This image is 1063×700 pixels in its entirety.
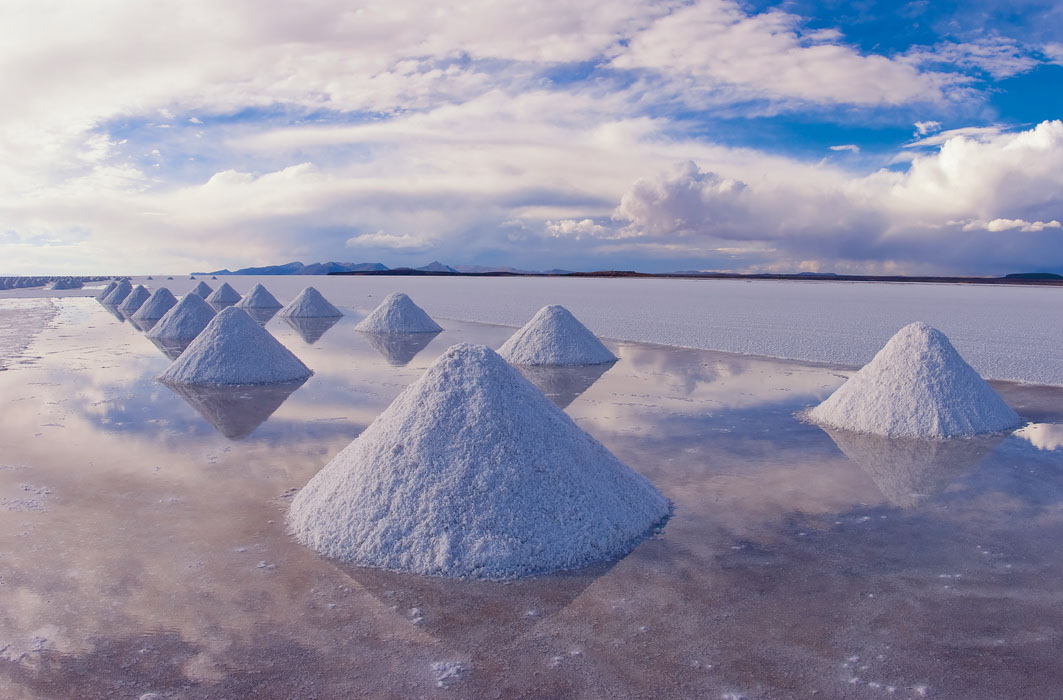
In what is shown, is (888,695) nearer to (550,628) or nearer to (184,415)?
(550,628)

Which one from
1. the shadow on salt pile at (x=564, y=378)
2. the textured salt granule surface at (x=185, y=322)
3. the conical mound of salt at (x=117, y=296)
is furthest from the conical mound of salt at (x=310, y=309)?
the conical mound of salt at (x=117, y=296)

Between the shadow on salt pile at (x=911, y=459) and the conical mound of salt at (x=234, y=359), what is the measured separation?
8503mm

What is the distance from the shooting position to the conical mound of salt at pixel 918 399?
805cm

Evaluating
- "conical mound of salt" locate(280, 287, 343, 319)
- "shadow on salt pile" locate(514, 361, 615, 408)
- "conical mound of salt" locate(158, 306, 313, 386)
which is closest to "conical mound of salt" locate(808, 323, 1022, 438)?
"shadow on salt pile" locate(514, 361, 615, 408)

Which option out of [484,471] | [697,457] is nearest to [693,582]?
[484,471]

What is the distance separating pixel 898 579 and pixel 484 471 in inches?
104

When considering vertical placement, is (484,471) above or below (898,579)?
above

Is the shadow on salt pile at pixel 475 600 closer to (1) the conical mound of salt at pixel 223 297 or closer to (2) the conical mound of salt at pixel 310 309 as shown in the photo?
(2) the conical mound of salt at pixel 310 309

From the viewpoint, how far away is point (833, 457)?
7023 mm

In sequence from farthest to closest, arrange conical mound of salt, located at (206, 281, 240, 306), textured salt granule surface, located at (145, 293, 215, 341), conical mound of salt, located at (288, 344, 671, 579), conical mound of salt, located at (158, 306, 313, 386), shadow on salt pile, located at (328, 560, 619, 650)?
1. conical mound of salt, located at (206, 281, 240, 306)
2. textured salt granule surface, located at (145, 293, 215, 341)
3. conical mound of salt, located at (158, 306, 313, 386)
4. conical mound of salt, located at (288, 344, 671, 579)
5. shadow on salt pile, located at (328, 560, 619, 650)

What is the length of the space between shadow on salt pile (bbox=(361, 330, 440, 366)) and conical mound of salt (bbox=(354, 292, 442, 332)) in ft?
0.77

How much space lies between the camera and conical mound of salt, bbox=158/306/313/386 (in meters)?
11.5

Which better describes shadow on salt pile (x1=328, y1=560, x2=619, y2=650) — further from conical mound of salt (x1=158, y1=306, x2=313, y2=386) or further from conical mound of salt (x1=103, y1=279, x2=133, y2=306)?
conical mound of salt (x1=103, y1=279, x2=133, y2=306)

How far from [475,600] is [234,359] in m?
9.15
